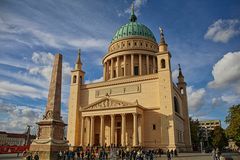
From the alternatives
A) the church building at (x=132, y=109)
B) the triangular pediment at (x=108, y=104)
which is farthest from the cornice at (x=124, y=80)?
the triangular pediment at (x=108, y=104)

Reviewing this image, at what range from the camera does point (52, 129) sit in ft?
62.6

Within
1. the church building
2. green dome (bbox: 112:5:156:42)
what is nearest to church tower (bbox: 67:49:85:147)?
the church building

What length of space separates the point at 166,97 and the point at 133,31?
96.8 feet

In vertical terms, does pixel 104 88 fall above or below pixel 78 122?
above

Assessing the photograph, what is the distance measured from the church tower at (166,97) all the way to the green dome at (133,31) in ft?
61.4

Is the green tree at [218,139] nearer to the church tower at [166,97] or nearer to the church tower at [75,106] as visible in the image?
the church tower at [166,97]

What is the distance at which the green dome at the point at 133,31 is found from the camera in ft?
215

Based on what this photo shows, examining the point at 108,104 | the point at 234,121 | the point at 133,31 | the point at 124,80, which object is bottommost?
the point at 234,121

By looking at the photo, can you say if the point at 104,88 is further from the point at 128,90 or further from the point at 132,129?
the point at 132,129

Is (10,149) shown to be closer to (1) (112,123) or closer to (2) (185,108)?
(1) (112,123)

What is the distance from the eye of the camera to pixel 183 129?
55.5 meters

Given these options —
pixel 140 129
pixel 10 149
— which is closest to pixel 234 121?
pixel 140 129

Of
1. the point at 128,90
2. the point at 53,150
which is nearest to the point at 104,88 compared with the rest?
the point at 128,90

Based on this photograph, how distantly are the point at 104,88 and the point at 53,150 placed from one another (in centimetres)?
3309
